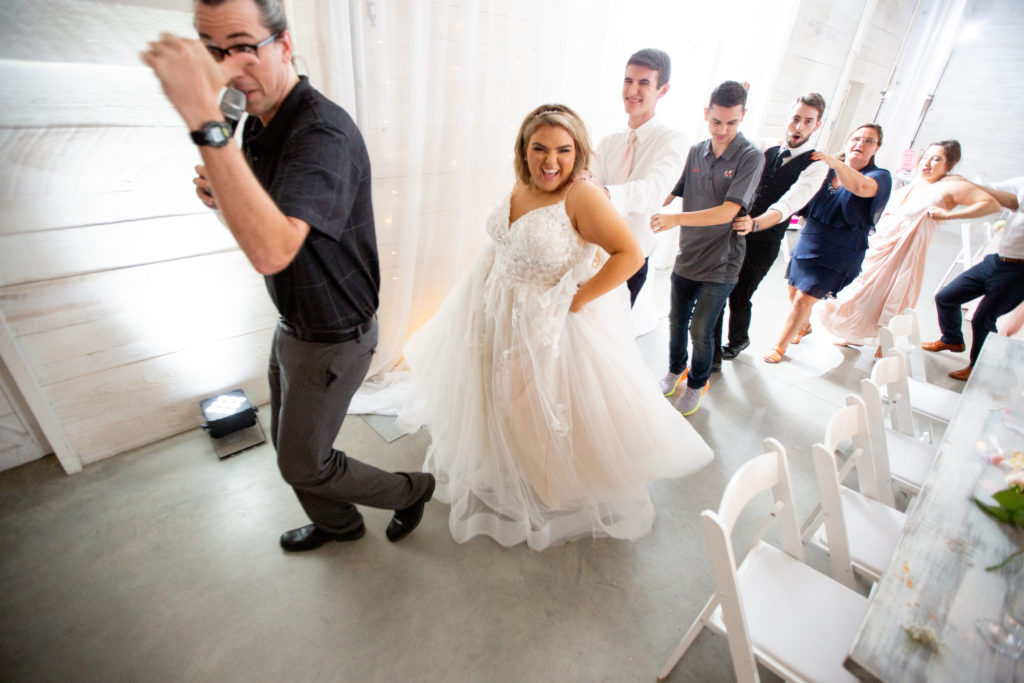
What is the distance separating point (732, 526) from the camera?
997 mm

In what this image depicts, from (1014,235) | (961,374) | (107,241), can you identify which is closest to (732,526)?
(107,241)

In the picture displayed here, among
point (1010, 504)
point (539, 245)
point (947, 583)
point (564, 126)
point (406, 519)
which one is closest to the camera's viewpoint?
point (947, 583)

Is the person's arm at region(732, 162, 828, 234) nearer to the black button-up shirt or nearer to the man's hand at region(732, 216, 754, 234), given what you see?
Answer: the man's hand at region(732, 216, 754, 234)

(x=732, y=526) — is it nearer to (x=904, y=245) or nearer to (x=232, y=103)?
(x=232, y=103)

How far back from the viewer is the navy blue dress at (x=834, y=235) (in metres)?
2.60

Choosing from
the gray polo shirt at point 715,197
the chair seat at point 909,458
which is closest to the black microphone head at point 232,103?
the gray polo shirt at point 715,197

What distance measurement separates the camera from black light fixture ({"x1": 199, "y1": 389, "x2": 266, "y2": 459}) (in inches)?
82.0

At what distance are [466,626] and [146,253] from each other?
1.90 meters

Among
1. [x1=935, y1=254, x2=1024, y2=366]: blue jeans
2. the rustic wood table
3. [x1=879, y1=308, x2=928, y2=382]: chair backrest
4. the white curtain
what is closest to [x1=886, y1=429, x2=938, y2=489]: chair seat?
the rustic wood table

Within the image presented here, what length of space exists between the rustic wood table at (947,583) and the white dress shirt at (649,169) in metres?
1.36

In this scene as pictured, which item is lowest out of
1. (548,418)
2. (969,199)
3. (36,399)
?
(36,399)

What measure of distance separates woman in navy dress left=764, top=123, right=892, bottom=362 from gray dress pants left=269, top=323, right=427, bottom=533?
2.53 metres

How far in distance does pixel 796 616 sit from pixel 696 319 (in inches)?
61.1

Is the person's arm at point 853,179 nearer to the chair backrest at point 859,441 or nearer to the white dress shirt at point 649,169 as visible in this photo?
the white dress shirt at point 649,169
